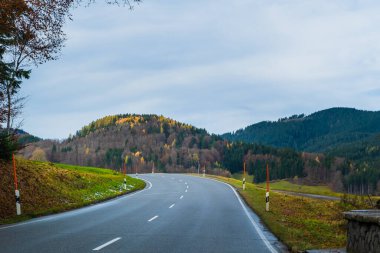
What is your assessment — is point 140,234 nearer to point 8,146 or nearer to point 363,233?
point 363,233

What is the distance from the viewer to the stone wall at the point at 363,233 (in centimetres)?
682

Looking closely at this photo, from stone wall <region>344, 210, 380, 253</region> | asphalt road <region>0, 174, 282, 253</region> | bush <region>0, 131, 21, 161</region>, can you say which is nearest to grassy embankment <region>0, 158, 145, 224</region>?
bush <region>0, 131, 21, 161</region>

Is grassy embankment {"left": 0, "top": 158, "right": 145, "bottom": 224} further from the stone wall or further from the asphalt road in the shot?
the stone wall

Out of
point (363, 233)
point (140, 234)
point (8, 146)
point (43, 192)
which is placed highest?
point (8, 146)

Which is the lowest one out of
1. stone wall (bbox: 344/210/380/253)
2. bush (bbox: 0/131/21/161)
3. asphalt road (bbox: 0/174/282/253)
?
asphalt road (bbox: 0/174/282/253)

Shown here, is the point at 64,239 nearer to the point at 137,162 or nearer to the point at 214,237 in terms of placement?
the point at 214,237

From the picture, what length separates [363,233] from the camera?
24.3ft

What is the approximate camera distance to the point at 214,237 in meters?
11.1

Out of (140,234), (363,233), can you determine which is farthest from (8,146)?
(363,233)

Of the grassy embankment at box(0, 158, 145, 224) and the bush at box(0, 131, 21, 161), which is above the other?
the bush at box(0, 131, 21, 161)

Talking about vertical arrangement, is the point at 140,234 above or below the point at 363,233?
below

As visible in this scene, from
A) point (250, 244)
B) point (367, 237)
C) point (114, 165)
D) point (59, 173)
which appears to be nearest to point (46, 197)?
point (59, 173)

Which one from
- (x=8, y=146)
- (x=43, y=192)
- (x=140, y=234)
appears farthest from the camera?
(x=43, y=192)

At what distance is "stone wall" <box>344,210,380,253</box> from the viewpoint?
6.82 metres
